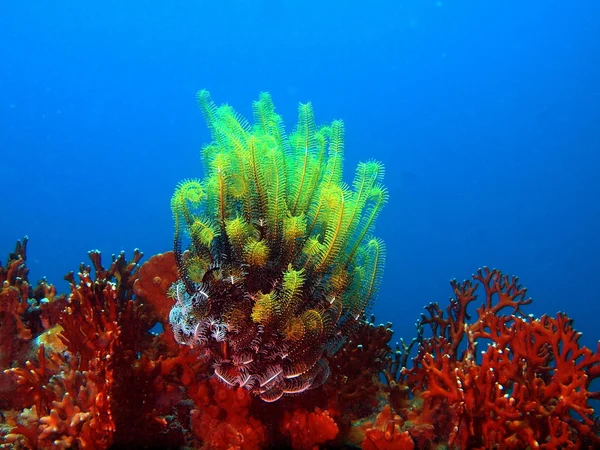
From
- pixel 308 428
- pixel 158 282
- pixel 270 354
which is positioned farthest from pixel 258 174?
pixel 308 428

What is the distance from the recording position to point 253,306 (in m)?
3.82

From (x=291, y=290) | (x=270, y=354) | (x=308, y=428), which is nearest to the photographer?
(x=291, y=290)

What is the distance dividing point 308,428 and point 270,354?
2.73 feet

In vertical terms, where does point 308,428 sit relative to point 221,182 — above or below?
below

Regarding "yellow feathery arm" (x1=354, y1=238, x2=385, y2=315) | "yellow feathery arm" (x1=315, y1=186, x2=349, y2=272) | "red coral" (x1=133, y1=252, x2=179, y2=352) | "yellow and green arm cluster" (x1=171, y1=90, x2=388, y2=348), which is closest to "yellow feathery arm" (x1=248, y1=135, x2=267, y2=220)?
"yellow and green arm cluster" (x1=171, y1=90, x2=388, y2=348)

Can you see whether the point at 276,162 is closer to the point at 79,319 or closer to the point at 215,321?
the point at 215,321

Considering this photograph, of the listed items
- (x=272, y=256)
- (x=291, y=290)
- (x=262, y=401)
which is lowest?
(x=262, y=401)

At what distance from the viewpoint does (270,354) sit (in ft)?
12.4

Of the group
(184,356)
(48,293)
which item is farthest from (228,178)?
(48,293)

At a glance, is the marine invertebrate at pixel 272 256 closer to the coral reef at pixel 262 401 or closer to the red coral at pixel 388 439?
the coral reef at pixel 262 401

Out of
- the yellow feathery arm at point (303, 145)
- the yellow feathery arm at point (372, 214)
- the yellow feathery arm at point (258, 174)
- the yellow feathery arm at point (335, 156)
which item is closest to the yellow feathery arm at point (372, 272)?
the yellow feathery arm at point (372, 214)

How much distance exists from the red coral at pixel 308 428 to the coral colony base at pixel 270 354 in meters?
0.01

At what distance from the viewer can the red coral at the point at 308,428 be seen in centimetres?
394

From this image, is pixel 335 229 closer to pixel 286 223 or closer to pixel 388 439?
pixel 286 223
